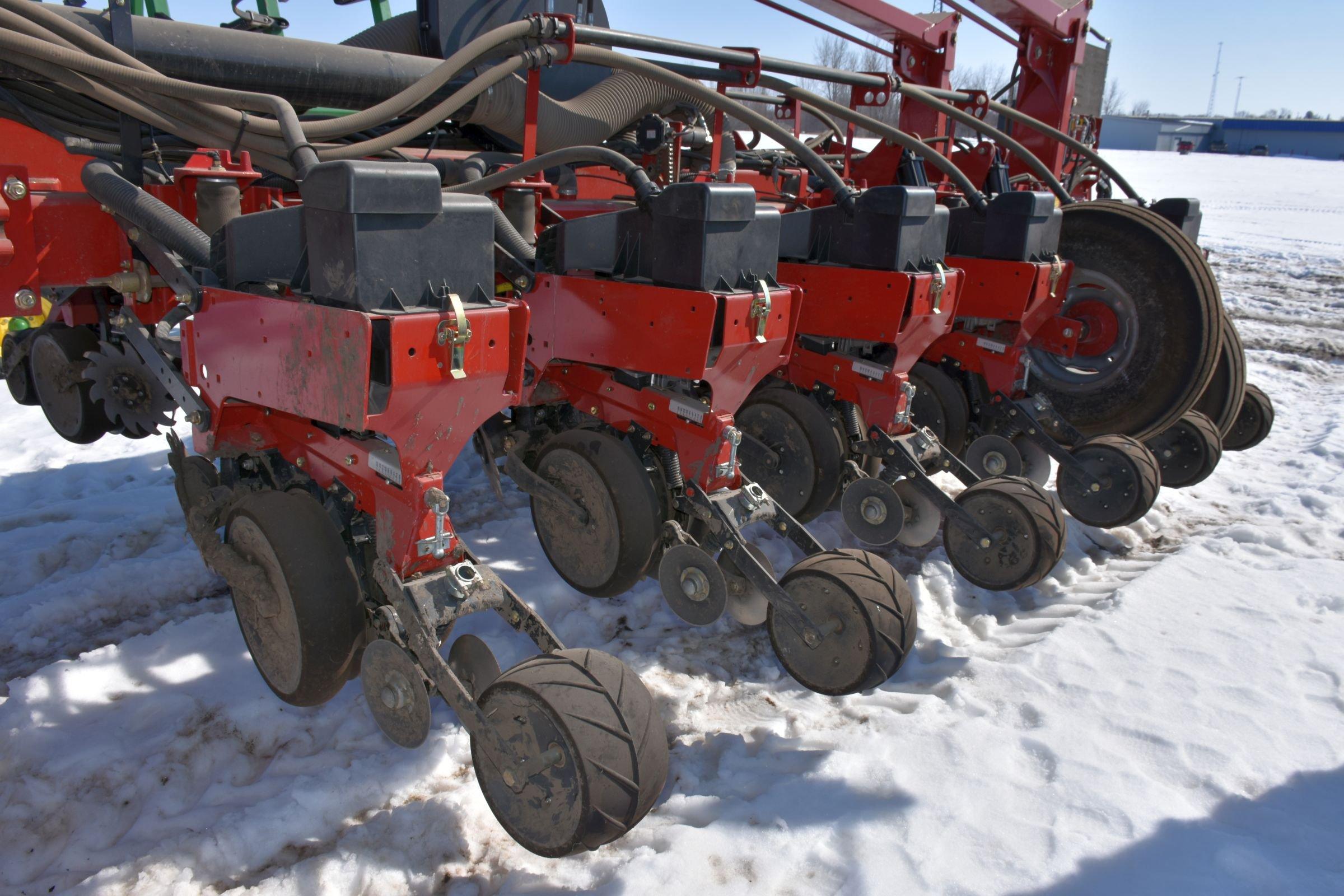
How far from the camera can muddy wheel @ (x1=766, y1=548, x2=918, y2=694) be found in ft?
9.53

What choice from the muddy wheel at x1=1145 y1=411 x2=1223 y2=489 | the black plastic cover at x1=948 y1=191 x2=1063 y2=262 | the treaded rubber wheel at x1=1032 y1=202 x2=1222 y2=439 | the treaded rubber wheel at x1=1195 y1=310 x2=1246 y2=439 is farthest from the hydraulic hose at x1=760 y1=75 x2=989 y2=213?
the treaded rubber wheel at x1=1195 y1=310 x2=1246 y2=439

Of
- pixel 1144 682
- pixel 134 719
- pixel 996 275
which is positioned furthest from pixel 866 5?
pixel 134 719

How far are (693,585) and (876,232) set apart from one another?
1.72 m

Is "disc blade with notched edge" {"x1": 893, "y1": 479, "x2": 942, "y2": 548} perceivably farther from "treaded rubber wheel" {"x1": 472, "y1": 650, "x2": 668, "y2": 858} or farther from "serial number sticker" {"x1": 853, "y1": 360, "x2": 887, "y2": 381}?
"treaded rubber wheel" {"x1": 472, "y1": 650, "x2": 668, "y2": 858}

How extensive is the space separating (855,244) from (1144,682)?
2052 mm

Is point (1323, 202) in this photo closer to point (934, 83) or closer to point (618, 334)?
point (934, 83)

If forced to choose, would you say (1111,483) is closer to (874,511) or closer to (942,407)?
(942,407)

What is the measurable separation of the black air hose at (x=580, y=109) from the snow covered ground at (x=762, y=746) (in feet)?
6.48

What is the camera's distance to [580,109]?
15.7ft

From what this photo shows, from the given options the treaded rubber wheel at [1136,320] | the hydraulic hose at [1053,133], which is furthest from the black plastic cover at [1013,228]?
the hydraulic hose at [1053,133]

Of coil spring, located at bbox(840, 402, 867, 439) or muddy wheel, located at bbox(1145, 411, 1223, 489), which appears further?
muddy wheel, located at bbox(1145, 411, 1223, 489)

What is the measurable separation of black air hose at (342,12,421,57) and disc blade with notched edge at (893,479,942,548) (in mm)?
3469

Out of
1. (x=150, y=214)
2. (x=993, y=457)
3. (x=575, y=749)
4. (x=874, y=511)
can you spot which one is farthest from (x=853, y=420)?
(x=150, y=214)

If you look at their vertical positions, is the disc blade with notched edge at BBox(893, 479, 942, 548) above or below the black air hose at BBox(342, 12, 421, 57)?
below
